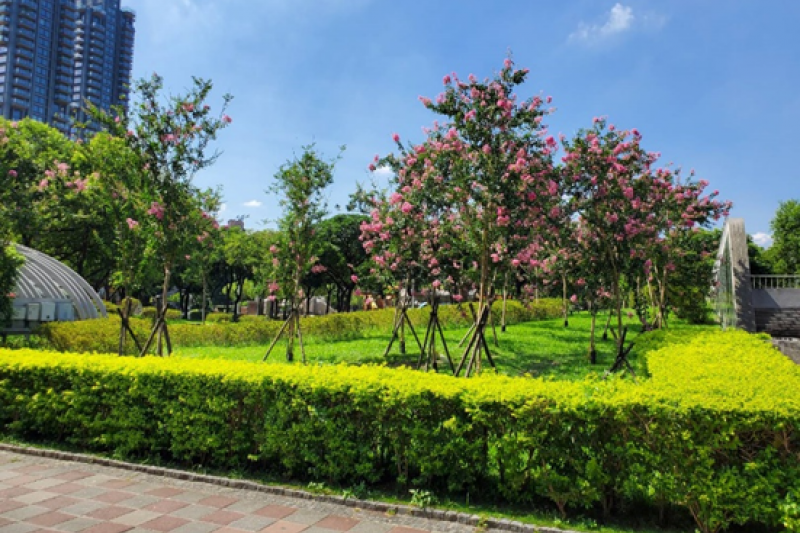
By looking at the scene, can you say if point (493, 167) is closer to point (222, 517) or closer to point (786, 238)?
point (222, 517)

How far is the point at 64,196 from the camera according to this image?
23578 mm

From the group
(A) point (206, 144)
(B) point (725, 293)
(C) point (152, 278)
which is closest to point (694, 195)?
(B) point (725, 293)

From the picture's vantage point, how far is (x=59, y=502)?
4859 mm

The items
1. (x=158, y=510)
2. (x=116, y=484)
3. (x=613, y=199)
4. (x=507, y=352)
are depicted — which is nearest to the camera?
(x=158, y=510)

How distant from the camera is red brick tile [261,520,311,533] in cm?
430

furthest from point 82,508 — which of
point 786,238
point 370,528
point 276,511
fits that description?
point 786,238

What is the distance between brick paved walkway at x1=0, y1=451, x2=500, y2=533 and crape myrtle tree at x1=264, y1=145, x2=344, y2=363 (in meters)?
6.56

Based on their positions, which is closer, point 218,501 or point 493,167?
point 218,501

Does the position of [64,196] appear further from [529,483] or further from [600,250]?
[529,483]

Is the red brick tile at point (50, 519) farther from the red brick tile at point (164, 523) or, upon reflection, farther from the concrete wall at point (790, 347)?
the concrete wall at point (790, 347)

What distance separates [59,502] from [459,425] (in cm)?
367

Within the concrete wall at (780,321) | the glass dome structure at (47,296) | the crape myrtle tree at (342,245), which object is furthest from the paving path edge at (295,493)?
the crape myrtle tree at (342,245)

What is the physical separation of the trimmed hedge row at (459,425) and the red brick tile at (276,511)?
0.57m

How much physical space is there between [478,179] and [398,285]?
5317 mm
